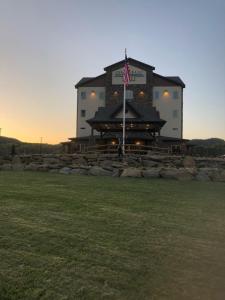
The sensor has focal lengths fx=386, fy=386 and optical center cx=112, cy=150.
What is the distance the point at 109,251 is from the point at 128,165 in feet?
61.6

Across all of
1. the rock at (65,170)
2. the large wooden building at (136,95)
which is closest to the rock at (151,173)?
the rock at (65,170)

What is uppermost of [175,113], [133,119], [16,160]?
[175,113]

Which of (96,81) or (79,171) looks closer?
(79,171)

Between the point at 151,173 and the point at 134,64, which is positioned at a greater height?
the point at 134,64

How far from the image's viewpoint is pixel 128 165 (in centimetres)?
2434

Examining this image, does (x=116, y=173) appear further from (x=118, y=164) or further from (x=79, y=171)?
(x=118, y=164)

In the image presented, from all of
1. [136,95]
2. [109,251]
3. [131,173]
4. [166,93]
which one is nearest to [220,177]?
[131,173]

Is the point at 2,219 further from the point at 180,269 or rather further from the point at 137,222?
the point at 180,269

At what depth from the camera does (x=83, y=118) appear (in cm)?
4878

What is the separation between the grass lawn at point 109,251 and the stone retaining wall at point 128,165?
1022 centimetres

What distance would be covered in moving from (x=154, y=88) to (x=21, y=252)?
145ft

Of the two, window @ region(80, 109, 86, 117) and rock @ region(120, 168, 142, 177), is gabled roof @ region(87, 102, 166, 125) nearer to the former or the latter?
window @ region(80, 109, 86, 117)

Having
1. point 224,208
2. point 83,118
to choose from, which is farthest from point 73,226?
point 83,118

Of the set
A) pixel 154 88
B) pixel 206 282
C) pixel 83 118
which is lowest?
pixel 206 282
